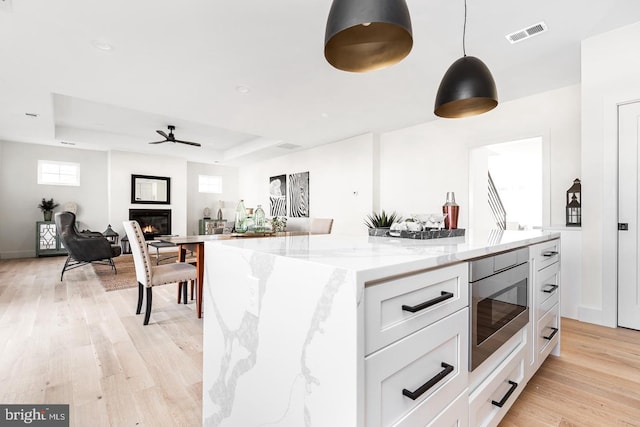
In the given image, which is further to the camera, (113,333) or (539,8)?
(113,333)

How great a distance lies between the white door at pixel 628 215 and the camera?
257 cm

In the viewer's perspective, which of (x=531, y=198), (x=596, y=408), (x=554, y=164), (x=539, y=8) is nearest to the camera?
→ (x=596, y=408)

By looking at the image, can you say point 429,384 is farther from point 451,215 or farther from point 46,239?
point 46,239

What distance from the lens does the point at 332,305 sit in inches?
28.1

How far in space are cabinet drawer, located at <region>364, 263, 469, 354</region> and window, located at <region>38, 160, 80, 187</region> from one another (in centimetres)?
892

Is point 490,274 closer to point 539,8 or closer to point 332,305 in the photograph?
point 332,305

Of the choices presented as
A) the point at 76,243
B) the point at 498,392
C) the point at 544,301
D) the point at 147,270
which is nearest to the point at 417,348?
the point at 498,392

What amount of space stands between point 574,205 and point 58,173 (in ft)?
32.1

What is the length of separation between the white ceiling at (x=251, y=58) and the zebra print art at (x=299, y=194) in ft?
7.65

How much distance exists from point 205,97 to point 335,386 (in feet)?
13.2

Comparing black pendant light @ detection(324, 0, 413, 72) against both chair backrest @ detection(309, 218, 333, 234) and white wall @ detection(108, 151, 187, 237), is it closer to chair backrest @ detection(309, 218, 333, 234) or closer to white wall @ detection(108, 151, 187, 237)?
chair backrest @ detection(309, 218, 333, 234)

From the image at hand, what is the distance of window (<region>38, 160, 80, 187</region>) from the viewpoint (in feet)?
22.5

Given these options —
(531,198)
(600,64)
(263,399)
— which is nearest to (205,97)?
(263,399)

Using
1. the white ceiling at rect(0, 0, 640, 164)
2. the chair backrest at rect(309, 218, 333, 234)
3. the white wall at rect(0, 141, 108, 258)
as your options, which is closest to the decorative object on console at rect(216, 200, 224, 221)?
the white wall at rect(0, 141, 108, 258)
